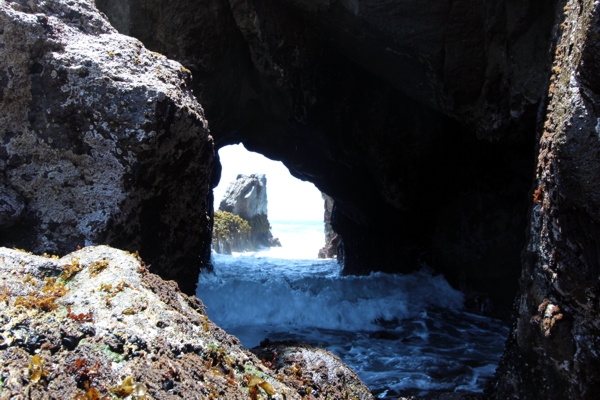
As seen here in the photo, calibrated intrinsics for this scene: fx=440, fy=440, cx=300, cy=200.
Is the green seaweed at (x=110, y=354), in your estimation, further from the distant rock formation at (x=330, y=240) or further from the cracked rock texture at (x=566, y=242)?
the distant rock formation at (x=330, y=240)

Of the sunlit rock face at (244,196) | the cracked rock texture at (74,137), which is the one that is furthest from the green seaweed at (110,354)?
the sunlit rock face at (244,196)

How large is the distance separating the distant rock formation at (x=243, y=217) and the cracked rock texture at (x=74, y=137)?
18.8 meters

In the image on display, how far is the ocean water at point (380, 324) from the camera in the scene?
5.37 meters

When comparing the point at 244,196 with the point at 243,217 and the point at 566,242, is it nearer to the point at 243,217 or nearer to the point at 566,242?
the point at 243,217

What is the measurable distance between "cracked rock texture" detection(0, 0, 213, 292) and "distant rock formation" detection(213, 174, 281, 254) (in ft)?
61.6

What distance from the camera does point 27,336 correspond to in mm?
1528

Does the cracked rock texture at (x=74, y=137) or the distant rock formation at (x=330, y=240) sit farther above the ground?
the cracked rock texture at (x=74, y=137)

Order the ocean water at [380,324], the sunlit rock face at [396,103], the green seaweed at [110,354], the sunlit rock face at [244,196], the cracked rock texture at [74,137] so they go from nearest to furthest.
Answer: the green seaweed at [110,354]
the cracked rock texture at [74,137]
the ocean water at [380,324]
the sunlit rock face at [396,103]
the sunlit rock face at [244,196]

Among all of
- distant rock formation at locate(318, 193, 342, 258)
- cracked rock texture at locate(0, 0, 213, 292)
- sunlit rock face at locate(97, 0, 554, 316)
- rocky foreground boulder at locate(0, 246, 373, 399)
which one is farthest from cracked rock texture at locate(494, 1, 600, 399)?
distant rock formation at locate(318, 193, 342, 258)

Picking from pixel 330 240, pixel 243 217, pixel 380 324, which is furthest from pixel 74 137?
pixel 243 217

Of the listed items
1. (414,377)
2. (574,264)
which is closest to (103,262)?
(574,264)

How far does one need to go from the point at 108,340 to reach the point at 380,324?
22.9 feet

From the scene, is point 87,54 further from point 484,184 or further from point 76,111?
point 484,184

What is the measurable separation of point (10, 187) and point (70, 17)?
167 centimetres
